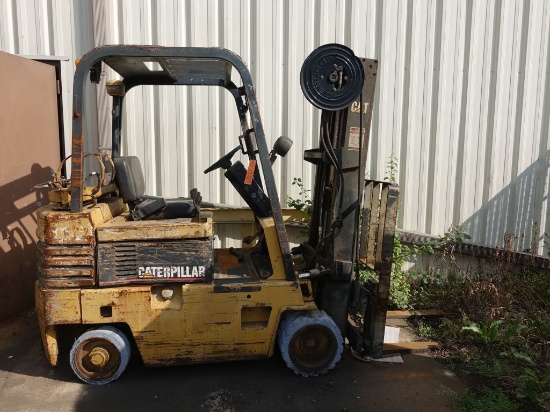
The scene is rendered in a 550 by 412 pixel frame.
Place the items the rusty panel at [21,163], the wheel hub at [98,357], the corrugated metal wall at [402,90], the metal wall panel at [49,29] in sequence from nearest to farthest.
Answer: the wheel hub at [98,357], the rusty panel at [21,163], the corrugated metal wall at [402,90], the metal wall panel at [49,29]

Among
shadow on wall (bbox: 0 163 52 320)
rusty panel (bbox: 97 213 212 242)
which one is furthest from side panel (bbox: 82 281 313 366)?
shadow on wall (bbox: 0 163 52 320)

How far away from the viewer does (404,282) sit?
5934mm

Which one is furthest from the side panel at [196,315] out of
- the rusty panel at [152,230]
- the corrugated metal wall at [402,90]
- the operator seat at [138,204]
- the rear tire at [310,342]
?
the corrugated metal wall at [402,90]

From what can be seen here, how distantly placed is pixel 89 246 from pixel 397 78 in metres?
4.42

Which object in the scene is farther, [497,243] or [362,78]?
[497,243]

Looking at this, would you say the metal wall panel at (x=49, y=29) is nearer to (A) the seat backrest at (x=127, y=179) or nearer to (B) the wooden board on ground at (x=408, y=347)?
(A) the seat backrest at (x=127, y=179)

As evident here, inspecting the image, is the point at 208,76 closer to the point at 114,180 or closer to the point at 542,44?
the point at 114,180

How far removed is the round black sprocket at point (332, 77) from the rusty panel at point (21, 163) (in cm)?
355

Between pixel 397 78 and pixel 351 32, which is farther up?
pixel 351 32

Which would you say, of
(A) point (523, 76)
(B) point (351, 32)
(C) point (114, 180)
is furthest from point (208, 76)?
(A) point (523, 76)

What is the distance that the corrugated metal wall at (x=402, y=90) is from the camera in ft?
19.5

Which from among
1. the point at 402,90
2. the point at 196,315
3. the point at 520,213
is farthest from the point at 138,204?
the point at 520,213

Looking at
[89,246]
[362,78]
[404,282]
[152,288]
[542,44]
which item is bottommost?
[404,282]

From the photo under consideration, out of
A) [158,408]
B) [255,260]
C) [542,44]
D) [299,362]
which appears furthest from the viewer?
[542,44]
